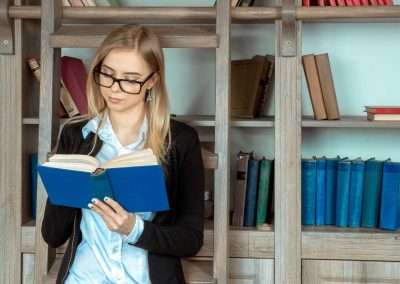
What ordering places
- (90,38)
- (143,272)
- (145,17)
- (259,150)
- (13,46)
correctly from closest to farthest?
(143,272)
(90,38)
(145,17)
(13,46)
(259,150)

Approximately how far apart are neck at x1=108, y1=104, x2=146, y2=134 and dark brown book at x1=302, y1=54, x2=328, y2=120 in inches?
27.7

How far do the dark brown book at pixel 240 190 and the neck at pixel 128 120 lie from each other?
62cm

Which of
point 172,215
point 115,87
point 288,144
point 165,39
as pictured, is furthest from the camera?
point 288,144

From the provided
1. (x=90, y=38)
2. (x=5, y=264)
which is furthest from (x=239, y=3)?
(x=5, y=264)

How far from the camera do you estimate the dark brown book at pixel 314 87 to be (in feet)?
6.68

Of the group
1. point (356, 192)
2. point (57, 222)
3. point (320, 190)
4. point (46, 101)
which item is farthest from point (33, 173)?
point (356, 192)

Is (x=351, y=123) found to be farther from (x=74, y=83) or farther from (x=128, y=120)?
(x=74, y=83)

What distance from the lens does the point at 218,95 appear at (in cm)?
174

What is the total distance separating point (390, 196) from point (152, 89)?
92 centimetres

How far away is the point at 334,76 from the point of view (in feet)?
7.53

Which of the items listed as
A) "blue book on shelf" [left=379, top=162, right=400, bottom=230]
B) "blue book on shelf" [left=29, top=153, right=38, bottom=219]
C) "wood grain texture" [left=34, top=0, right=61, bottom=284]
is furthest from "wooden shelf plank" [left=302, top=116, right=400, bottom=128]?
"blue book on shelf" [left=29, top=153, right=38, bottom=219]

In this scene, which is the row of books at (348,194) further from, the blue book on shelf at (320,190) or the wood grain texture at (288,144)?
the wood grain texture at (288,144)

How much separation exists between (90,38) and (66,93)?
0.39 m

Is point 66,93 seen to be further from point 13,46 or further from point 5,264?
point 5,264
